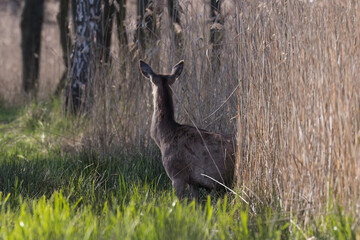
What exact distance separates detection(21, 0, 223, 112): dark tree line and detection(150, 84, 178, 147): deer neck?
2.32ft

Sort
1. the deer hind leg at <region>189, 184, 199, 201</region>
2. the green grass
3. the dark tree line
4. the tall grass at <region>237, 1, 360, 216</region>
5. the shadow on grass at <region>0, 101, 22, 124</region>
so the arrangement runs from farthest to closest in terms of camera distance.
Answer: the shadow on grass at <region>0, 101, 22, 124</region> < the dark tree line < the deer hind leg at <region>189, 184, 199, 201</region> < the tall grass at <region>237, 1, 360, 216</region> < the green grass

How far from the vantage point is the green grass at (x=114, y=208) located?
3256mm

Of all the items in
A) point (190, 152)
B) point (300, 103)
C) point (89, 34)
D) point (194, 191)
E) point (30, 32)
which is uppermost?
point (30, 32)

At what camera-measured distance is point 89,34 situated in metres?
8.15

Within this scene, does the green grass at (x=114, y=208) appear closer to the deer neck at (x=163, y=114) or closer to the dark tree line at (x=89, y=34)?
the deer neck at (x=163, y=114)

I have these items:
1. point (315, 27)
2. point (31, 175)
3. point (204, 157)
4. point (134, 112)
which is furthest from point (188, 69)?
point (315, 27)

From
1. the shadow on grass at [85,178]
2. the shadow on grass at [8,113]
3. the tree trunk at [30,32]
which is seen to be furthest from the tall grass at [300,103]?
the tree trunk at [30,32]

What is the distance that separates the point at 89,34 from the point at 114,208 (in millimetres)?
4778

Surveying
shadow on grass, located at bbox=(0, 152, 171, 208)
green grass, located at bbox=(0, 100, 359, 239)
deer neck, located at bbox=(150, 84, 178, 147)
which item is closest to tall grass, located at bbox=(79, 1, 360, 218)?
green grass, located at bbox=(0, 100, 359, 239)

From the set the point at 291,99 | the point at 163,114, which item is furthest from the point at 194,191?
the point at 291,99

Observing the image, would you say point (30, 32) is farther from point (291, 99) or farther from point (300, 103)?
point (300, 103)

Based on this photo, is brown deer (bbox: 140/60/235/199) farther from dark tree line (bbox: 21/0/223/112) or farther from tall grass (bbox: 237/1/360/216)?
dark tree line (bbox: 21/0/223/112)

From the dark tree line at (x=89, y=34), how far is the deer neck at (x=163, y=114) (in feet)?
2.32

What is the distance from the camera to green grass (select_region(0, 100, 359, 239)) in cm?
326
